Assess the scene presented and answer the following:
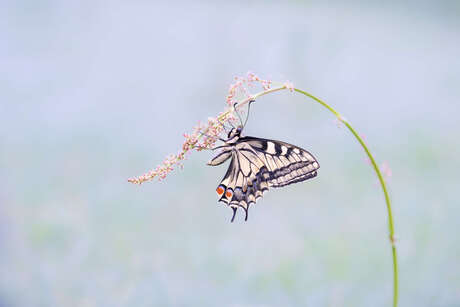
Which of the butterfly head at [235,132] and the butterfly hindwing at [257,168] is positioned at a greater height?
the butterfly head at [235,132]

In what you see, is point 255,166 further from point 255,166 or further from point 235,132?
point 235,132

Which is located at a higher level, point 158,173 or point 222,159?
point 222,159

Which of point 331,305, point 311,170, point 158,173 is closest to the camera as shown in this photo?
point 158,173

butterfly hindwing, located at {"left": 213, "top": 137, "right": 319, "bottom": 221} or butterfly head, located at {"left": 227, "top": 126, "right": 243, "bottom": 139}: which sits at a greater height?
butterfly head, located at {"left": 227, "top": 126, "right": 243, "bottom": 139}

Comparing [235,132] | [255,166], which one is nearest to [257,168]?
[255,166]

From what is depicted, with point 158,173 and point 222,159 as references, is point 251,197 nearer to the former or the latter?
point 222,159

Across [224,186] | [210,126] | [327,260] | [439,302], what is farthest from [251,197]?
[439,302]
